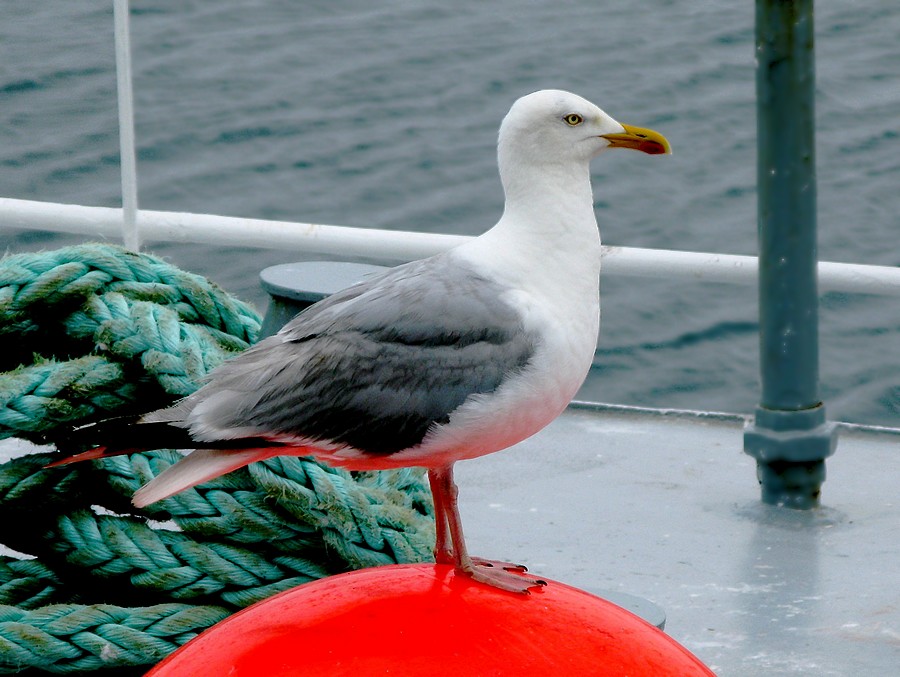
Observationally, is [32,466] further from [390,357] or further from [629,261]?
[629,261]

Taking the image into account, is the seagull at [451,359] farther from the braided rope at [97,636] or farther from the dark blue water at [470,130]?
the dark blue water at [470,130]

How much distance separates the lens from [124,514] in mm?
2205

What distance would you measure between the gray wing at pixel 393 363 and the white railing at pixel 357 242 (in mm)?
1696

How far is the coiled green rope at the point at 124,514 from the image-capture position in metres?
2.07

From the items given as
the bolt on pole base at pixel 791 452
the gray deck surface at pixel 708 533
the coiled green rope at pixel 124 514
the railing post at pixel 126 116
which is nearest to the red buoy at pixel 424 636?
the coiled green rope at pixel 124 514

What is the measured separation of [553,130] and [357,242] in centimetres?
187

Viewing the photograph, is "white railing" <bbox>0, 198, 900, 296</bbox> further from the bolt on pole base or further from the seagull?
the seagull

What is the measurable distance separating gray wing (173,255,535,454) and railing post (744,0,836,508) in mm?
1616

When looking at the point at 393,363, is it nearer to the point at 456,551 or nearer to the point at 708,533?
the point at 456,551

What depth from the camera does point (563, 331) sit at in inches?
75.4

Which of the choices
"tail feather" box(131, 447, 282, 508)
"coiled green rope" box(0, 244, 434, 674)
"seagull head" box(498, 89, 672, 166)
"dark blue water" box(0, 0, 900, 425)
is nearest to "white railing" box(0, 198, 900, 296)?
"coiled green rope" box(0, 244, 434, 674)

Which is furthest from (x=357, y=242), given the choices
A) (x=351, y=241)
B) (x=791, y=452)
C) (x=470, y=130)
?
(x=470, y=130)

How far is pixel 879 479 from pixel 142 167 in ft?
25.5

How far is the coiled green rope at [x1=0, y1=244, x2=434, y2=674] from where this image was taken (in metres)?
2.07
